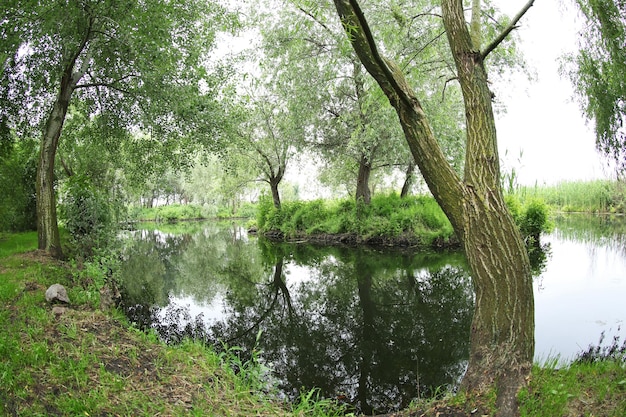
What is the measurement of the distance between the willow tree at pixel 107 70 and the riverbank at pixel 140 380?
4270mm

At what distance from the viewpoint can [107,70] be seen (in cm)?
975

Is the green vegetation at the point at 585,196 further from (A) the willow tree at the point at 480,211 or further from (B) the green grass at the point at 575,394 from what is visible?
(B) the green grass at the point at 575,394

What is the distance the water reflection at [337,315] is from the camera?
452 cm

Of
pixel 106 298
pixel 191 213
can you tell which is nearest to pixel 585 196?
pixel 106 298

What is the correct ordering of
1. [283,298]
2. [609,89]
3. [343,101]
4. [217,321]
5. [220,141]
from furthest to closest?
[343,101] < [220,141] < [283,298] < [217,321] < [609,89]

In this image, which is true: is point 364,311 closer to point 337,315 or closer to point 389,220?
point 337,315

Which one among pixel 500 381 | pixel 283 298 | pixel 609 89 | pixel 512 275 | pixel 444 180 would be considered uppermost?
pixel 609 89

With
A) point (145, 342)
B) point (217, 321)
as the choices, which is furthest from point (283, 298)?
point (145, 342)

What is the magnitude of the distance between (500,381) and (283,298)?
5869 mm

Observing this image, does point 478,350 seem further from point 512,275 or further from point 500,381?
point 512,275

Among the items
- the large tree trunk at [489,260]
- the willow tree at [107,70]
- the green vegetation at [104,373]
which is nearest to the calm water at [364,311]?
the green vegetation at [104,373]

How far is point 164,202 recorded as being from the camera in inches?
2682

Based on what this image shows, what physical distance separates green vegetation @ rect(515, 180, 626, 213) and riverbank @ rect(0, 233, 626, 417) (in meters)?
24.6

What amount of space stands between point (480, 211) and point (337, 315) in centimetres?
409
